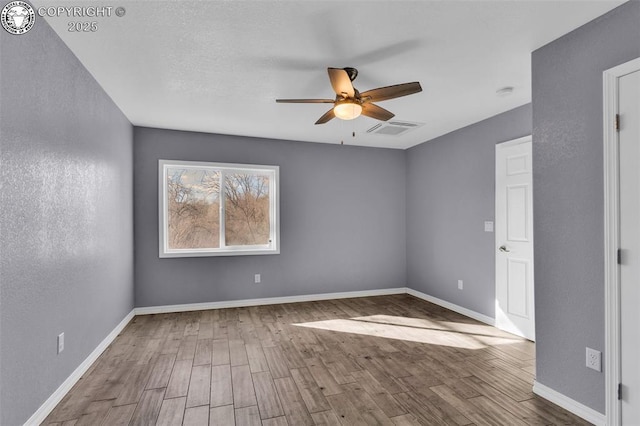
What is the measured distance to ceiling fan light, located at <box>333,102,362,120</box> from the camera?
2582 millimetres

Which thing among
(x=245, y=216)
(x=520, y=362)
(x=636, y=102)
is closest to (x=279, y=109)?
(x=245, y=216)

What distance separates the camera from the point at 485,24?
212 centimetres

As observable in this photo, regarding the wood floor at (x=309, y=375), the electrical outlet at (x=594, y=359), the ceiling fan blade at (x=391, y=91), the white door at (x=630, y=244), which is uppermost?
the ceiling fan blade at (x=391, y=91)

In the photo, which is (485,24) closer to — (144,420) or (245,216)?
(144,420)

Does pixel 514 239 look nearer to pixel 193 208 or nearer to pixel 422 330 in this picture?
pixel 422 330

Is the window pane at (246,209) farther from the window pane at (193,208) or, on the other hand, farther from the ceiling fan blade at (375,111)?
the ceiling fan blade at (375,111)

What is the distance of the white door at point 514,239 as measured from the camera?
3502mm

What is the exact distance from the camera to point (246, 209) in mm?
4891

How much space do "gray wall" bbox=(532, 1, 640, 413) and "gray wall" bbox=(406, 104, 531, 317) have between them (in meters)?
1.36

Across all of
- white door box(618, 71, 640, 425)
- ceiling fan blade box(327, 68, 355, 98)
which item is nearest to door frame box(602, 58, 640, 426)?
white door box(618, 71, 640, 425)

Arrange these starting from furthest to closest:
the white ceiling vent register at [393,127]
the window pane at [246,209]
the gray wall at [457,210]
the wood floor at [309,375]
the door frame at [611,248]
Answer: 1. the window pane at [246,209]
2. the white ceiling vent register at [393,127]
3. the gray wall at [457,210]
4. the wood floor at [309,375]
5. the door frame at [611,248]

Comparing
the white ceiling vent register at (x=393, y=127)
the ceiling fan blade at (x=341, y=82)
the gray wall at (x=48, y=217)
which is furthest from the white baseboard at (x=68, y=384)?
the white ceiling vent register at (x=393, y=127)

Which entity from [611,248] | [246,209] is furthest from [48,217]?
[611,248]

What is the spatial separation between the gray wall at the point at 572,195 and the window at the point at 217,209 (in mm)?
3447
